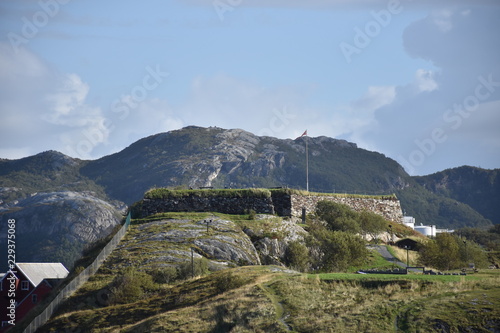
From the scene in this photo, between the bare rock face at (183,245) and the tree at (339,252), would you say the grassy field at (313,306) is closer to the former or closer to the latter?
the bare rock face at (183,245)

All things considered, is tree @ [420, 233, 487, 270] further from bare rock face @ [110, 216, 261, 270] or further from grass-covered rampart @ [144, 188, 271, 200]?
grass-covered rampart @ [144, 188, 271, 200]

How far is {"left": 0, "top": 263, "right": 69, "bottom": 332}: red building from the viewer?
79.2 m

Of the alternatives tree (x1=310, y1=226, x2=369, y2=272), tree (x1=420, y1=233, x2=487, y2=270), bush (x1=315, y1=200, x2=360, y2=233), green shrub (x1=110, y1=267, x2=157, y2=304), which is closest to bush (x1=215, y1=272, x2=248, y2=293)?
green shrub (x1=110, y1=267, x2=157, y2=304)

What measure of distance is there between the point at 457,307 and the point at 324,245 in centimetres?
3163

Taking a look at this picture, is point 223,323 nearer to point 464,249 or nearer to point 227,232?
point 227,232

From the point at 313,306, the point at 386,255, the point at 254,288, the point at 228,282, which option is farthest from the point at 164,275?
the point at 386,255

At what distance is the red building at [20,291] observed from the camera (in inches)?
3120

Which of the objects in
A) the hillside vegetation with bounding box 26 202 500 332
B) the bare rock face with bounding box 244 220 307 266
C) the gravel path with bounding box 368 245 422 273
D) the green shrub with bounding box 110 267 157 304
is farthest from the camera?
the gravel path with bounding box 368 245 422 273

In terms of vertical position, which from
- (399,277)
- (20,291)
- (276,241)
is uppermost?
(276,241)

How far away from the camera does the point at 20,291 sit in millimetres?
83062

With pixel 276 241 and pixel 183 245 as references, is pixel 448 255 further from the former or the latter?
pixel 183 245

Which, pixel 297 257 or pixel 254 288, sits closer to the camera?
pixel 254 288

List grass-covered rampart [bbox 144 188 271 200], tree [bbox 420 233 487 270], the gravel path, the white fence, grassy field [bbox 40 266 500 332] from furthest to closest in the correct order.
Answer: grass-covered rampart [bbox 144 188 271 200]
the gravel path
tree [bbox 420 233 487 270]
the white fence
grassy field [bbox 40 266 500 332]

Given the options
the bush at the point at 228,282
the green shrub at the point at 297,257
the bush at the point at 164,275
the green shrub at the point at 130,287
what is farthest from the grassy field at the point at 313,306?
the green shrub at the point at 297,257
